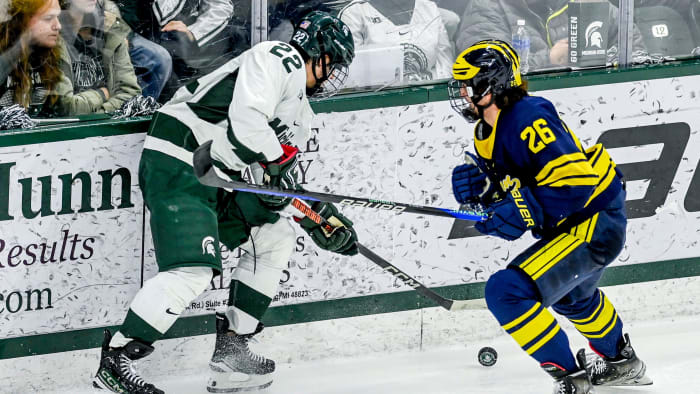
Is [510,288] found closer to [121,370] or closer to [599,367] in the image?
[599,367]

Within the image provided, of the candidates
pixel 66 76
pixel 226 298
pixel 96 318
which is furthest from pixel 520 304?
pixel 66 76

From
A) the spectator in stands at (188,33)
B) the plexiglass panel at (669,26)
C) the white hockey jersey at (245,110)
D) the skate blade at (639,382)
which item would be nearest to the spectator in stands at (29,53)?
the spectator in stands at (188,33)

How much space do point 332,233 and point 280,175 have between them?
33 cm

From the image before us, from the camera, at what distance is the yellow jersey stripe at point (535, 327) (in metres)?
3.33

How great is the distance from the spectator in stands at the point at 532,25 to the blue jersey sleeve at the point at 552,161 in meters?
1.03

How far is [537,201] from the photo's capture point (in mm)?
3283

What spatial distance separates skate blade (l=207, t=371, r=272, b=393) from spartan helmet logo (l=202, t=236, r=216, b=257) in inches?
20.3

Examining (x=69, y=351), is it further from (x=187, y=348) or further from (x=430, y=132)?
(x=430, y=132)

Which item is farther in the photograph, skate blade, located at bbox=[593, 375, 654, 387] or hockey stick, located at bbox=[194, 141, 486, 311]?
skate blade, located at bbox=[593, 375, 654, 387]

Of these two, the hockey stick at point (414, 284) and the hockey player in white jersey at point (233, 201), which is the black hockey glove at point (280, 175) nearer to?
the hockey player in white jersey at point (233, 201)

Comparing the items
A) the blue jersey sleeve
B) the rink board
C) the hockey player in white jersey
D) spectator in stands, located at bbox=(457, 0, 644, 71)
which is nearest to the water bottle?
spectator in stands, located at bbox=(457, 0, 644, 71)

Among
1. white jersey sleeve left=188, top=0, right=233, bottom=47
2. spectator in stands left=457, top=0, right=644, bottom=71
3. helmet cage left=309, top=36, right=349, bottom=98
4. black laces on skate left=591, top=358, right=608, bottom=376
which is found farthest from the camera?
spectator in stands left=457, top=0, right=644, bottom=71

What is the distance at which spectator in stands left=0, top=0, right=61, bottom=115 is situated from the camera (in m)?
3.54

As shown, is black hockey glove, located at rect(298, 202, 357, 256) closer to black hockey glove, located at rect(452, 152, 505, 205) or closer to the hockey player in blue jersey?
black hockey glove, located at rect(452, 152, 505, 205)
